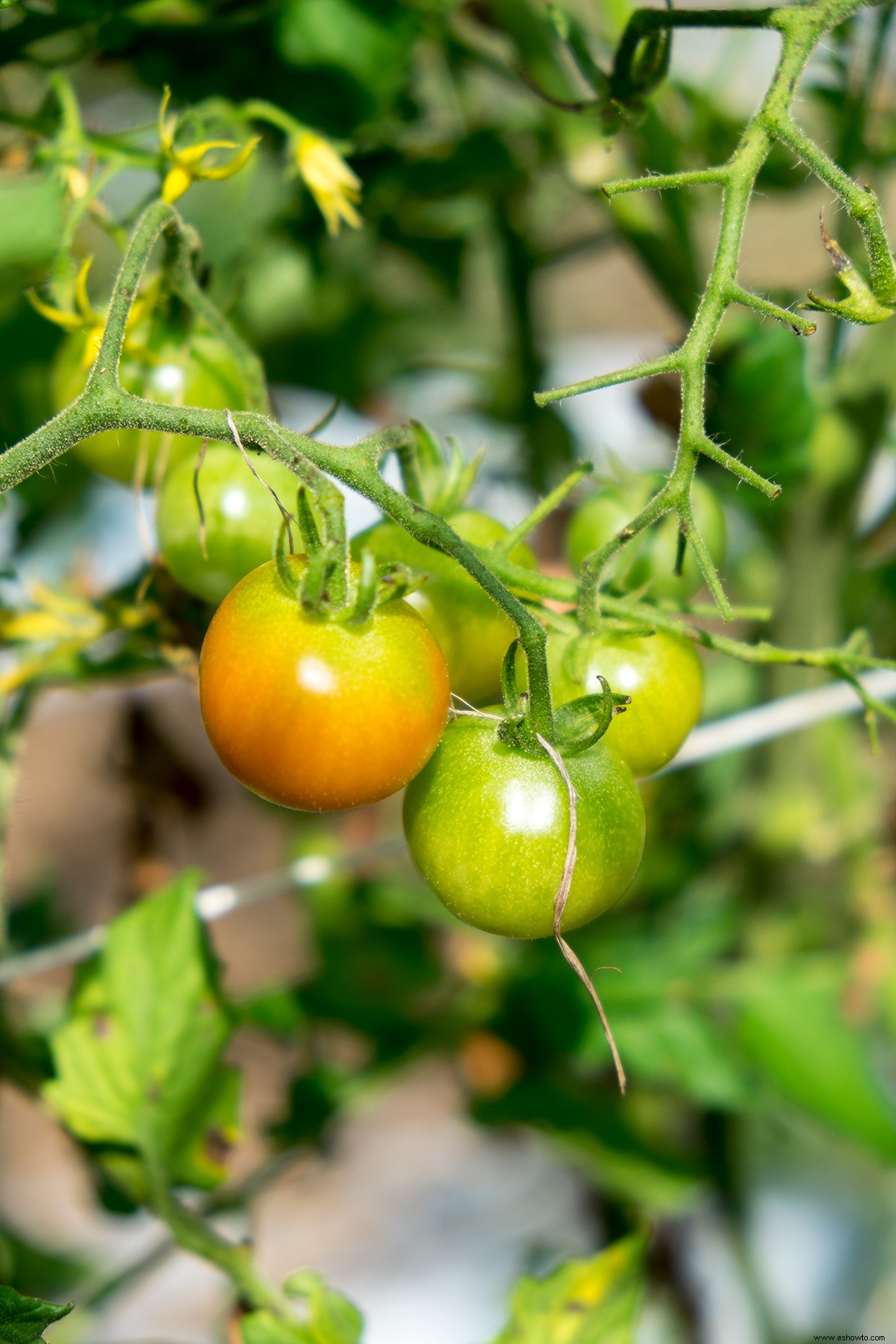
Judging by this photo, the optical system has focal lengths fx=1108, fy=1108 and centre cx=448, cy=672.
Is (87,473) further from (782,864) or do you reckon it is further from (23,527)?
(782,864)

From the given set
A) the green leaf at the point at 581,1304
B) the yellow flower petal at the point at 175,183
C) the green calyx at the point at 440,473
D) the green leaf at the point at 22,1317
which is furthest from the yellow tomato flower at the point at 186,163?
the green leaf at the point at 581,1304

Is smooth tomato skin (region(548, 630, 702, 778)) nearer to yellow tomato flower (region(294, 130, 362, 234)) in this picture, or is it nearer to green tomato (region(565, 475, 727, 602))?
green tomato (region(565, 475, 727, 602))

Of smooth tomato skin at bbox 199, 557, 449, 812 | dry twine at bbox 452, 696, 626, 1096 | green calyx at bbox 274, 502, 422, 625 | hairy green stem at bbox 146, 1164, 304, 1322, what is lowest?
hairy green stem at bbox 146, 1164, 304, 1322

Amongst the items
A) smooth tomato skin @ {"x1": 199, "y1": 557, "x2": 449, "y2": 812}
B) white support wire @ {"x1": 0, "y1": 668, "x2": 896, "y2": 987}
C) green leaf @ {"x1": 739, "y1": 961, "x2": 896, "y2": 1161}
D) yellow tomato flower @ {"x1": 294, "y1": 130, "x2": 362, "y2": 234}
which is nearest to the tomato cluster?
smooth tomato skin @ {"x1": 199, "y1": 557, "x2": 449, "y2": 812}

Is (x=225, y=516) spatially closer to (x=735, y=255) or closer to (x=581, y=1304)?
(x=735, y=255)

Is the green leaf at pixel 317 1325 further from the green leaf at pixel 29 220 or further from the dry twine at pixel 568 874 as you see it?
the green leaf at pixel 29 220

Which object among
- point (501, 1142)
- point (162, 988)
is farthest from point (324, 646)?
point (501, 1142)
